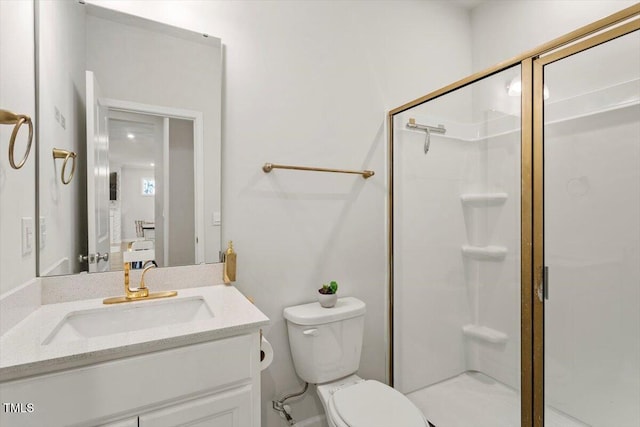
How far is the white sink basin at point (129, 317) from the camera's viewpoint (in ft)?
3.56

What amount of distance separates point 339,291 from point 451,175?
2.97 ft

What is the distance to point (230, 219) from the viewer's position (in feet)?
5.04

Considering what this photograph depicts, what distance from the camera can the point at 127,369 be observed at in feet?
2.78

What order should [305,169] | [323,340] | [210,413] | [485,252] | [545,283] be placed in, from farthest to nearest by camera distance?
1. [485,252]
2. [305,169]
3. [323,340]
4. [545,283]
5. [210,413]

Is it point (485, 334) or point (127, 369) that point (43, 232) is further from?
point (485, 334)

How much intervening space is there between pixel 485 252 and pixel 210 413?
153cm

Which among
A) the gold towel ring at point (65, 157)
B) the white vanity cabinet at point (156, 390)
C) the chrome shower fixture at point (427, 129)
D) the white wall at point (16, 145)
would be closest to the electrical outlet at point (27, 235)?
the white wall at point (16, 145)

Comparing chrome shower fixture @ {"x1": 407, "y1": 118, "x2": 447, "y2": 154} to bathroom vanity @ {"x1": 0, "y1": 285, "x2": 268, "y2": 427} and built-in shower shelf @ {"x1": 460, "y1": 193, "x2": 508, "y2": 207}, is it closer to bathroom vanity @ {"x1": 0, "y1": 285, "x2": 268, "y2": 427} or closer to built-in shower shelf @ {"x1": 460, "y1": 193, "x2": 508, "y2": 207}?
built-in shower shelf @ {"x1": 460, "y1": 193, "x2": 508, "y2": 207}

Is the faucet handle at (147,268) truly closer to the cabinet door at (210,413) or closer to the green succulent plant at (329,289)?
the cabinet door at (210,413)

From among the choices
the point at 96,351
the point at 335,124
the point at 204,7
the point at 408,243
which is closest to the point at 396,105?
the point at 335,124

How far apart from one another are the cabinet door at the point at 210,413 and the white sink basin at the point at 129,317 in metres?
0.27

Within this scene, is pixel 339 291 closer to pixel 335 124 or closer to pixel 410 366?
pixel 410 366

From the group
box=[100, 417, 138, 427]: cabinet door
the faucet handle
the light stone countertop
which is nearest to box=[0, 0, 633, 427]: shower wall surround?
the faucet handle

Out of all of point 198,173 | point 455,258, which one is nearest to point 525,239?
point 455,258
